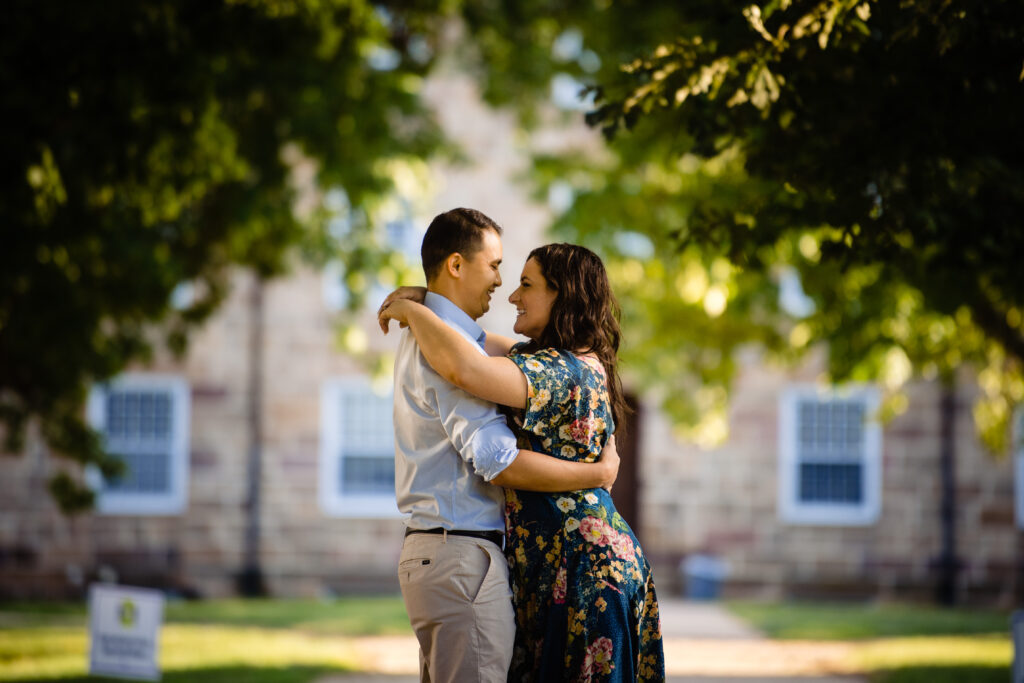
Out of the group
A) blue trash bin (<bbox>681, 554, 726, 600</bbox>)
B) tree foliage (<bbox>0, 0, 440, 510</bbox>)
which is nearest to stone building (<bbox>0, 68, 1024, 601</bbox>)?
blue trash bin (<bbox>681, 554, 726, 600</bbox>)

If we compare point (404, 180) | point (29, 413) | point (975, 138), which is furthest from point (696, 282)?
point (29, 413)

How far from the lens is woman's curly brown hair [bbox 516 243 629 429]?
3.84 metres

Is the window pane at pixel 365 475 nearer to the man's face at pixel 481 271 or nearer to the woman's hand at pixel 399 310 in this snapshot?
the woman's hand at pixel 399 310

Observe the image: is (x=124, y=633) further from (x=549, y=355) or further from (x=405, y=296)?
(x=549, y=355)

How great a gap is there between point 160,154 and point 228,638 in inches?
305

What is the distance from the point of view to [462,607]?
3.59m

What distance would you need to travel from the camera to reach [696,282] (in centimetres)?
1135

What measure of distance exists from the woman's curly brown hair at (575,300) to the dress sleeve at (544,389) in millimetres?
144

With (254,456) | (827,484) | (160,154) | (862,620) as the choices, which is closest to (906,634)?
(862,620)

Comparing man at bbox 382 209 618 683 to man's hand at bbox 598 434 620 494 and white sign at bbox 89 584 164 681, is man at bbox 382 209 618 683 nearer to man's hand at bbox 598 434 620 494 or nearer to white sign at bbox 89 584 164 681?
man's hand at bbox 598 434 620 494

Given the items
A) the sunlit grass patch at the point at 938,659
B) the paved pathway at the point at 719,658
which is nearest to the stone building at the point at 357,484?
the paved pathway at the point at 719,658

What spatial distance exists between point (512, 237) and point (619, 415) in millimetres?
16717

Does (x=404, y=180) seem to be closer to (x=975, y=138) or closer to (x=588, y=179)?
(x=588, y=179)

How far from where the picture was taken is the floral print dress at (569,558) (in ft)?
12.0
